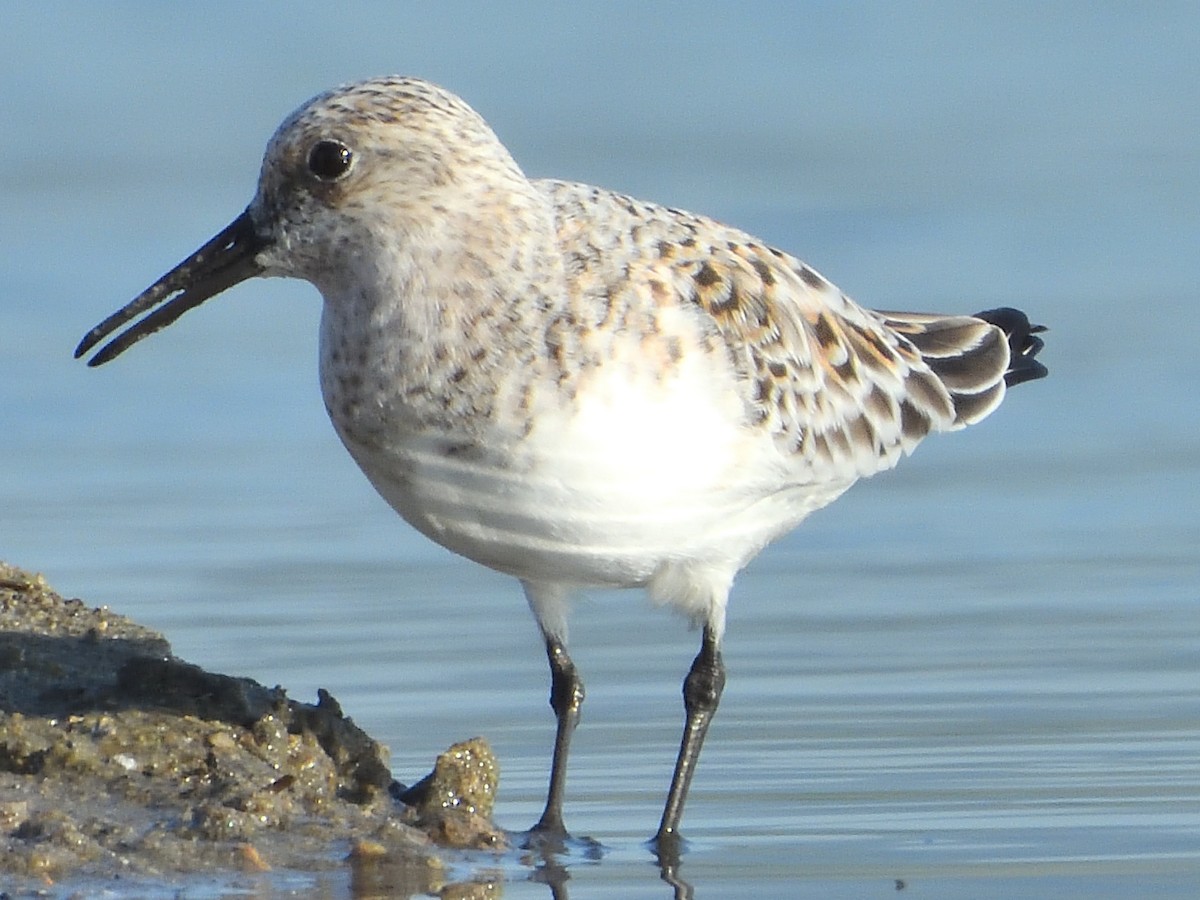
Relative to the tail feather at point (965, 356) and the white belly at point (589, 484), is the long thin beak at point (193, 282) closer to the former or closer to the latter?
the white belly at point (589, 484)

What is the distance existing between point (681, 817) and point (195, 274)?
193 centimetres

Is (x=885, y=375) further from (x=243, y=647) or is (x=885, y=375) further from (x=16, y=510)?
(x=16, y=510)

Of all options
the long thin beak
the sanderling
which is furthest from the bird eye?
the long thin beak

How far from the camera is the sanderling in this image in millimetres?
7297

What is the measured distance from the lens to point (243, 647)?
9.65 metres

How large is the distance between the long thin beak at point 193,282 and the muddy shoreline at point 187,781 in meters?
0.87

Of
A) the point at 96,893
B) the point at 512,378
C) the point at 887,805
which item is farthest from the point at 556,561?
the point at 96,893

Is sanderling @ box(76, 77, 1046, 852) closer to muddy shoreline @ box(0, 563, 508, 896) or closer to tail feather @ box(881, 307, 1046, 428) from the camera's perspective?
muddy shoreline @ box(0, 563, 508, 896)

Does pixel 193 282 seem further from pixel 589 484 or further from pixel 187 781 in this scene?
pixel 187 781

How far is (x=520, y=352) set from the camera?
7.32 meters

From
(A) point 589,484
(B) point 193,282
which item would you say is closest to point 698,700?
(A) point 589,484

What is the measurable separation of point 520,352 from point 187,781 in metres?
1.32

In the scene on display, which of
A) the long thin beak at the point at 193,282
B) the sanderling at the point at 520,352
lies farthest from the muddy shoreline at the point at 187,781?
the long thin beak at the point at 193,282

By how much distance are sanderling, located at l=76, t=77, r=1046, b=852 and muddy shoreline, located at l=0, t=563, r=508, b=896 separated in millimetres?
525
